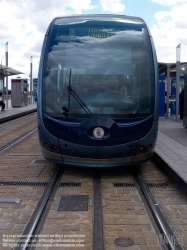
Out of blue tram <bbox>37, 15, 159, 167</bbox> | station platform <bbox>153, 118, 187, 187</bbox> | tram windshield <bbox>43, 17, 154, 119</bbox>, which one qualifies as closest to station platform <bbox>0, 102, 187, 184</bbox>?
station platform <bbox>153, 118, 187, 187</bbox>

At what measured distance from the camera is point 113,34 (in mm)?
6609

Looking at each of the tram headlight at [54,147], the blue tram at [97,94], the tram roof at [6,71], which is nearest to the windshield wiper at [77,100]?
the blue tram at [97,94]

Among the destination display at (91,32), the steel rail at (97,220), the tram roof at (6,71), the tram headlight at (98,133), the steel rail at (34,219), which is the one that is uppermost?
the tram roof at (6,71)

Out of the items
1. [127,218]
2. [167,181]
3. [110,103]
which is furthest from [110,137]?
[127,218]

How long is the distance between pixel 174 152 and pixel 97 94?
278 centimetres

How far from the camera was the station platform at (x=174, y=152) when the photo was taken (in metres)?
6.19

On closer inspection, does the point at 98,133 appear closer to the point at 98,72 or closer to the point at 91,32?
the point at 98,72

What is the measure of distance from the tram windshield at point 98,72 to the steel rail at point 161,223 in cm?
147

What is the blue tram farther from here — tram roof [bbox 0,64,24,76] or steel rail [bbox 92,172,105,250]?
tram roof [bbox 0,64,24,76]

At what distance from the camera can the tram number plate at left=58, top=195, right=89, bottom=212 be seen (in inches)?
188

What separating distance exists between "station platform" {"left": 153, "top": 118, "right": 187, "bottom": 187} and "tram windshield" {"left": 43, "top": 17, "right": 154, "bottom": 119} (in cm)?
118

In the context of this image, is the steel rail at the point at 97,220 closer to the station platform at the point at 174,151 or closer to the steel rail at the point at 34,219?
the steel rail at the point at 34,219

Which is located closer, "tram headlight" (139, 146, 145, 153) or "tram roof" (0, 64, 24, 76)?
"tram headlight" (139, 146, 145, 153)

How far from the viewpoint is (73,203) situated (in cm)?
500
